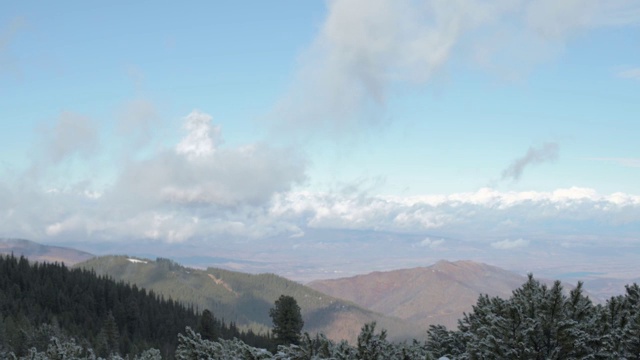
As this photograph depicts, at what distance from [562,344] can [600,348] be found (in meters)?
1.29

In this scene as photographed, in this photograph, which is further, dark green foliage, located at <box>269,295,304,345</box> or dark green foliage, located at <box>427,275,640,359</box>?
dark green foliage, located at <box>269,295,304,345</box>

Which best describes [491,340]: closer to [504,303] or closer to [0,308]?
[504,303]

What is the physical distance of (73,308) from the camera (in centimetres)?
19238

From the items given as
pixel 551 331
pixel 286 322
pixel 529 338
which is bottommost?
pixel 286 322

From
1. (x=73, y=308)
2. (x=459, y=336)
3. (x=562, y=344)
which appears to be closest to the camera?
(x=562, y=344)

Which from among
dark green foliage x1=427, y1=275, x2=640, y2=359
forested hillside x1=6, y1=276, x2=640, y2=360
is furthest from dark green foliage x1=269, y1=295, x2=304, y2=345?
dark green foliage x1=427, y1=275, x2=640, y2=359

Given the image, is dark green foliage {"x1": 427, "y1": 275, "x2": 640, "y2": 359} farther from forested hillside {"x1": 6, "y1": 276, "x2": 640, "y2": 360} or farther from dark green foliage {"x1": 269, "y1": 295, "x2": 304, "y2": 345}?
dark green foliage {"x1": 269, "y1": 295, "x2": 304, "y2": 345}

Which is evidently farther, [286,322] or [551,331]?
[286,322]

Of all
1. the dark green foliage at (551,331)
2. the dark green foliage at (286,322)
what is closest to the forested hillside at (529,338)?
the dark green foliage at (551,331)

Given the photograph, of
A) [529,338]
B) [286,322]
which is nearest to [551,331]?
[529,338]

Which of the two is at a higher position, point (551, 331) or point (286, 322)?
point (551, 331)

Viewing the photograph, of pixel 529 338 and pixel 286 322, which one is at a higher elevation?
pixel 529 338

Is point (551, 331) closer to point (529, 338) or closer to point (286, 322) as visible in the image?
point (529, 338)

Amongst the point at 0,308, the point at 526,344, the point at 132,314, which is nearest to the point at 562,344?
the point at 526,344
